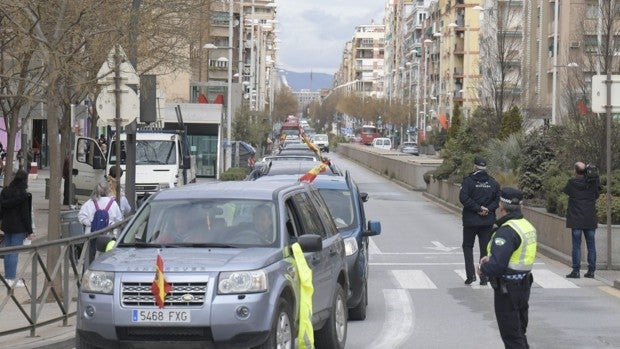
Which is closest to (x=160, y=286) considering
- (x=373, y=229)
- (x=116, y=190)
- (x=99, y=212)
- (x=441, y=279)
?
(x=373, y=229)

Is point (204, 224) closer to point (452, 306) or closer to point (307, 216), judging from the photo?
point (307, 216)

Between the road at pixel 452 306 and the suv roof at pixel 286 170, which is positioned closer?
the road at pixel 452 306

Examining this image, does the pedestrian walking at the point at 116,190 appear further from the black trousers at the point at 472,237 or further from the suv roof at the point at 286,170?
the black trousers at the point at 472,237

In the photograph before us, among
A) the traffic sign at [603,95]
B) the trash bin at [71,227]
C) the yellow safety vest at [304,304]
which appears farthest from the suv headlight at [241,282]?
the traffic sign at [603,95]

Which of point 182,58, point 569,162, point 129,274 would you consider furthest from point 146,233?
point 182,58

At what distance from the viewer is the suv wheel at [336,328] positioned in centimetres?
1252

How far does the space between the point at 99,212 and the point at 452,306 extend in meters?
5.00

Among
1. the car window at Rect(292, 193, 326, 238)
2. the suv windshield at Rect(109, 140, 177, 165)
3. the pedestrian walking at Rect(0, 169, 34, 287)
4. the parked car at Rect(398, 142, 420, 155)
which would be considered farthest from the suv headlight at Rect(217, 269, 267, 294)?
the parked car at Rect(398, 142, 420, 155)

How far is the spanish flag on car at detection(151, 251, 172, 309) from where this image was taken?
10.2 metres

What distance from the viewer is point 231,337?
1027 cm

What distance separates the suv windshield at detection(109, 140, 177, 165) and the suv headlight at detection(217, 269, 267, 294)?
26975 mm

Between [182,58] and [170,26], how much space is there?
3033 mm

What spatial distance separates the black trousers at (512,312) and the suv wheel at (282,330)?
68.5 inches

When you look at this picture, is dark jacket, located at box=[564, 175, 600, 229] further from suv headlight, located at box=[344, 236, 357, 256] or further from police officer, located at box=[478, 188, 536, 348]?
police officer, located at box=[478, 188, 536, 348]
